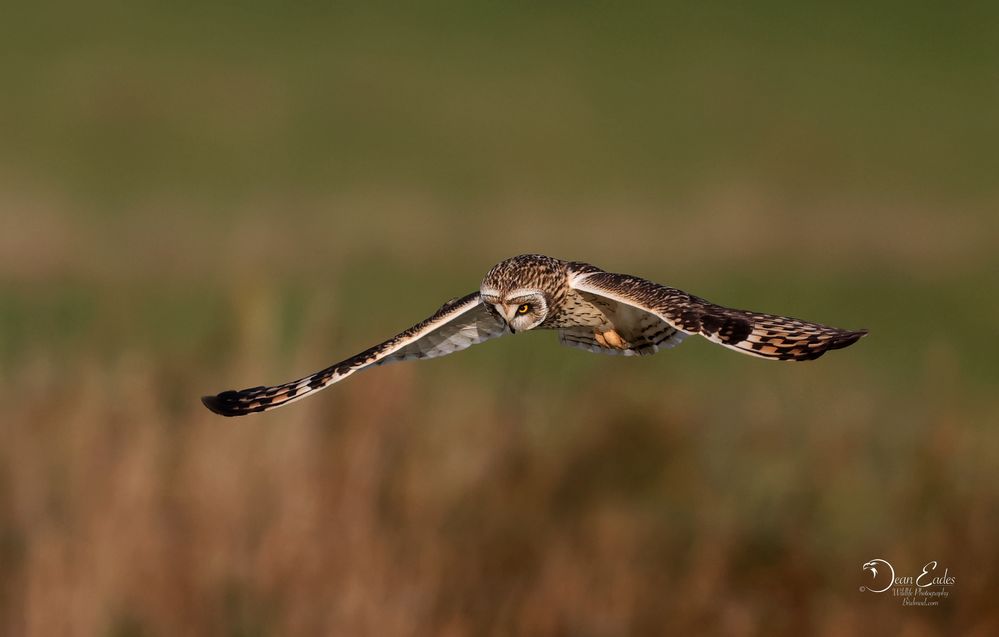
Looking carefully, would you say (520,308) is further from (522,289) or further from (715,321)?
(715,321)

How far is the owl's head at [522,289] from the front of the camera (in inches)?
160

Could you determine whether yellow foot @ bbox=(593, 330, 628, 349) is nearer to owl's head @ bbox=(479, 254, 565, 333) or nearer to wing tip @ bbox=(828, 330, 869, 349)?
owl's head @ bbox=(479, 254, 565, 333)

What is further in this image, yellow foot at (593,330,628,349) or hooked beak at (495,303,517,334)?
yellow foot at (593,330,628,349)

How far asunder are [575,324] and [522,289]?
23cm

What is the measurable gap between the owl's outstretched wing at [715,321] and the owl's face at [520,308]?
148 mm

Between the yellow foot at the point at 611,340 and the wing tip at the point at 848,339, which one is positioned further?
the yellow foot at the point at 611,340

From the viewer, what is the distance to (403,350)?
4.34 m

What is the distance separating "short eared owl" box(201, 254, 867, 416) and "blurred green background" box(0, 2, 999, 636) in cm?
267

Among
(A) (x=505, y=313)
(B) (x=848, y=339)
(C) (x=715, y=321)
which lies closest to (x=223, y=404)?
(A) (x=505, y=313)

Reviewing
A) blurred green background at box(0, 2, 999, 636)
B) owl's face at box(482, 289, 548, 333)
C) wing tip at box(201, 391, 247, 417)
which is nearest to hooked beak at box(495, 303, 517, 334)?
owl's face at box(482, 289, 548, 333)

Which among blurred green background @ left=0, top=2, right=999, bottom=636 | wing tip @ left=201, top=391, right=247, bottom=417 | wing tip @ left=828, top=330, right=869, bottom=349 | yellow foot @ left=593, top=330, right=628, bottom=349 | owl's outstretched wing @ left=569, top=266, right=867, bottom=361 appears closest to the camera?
wing tip @ left=828, top=330, right=869, bottom=349

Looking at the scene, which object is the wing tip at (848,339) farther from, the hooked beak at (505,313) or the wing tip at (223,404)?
the wing tip at (223,404)

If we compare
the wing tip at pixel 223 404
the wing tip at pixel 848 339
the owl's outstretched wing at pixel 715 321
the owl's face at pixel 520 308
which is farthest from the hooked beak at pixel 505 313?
the wing tip at pixel 848 339

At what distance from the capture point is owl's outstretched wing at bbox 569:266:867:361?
3.90m
